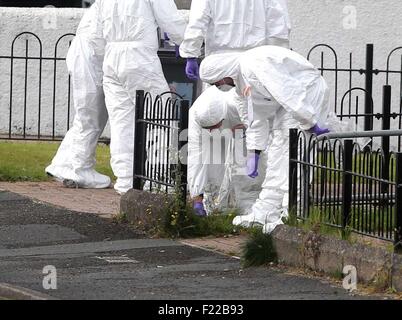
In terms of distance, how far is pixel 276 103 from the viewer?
11258mm

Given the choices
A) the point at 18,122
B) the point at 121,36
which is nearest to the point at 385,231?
the point at 121,36

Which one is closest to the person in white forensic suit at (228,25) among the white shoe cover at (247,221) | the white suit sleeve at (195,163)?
the white suit sleeve at (195,163)

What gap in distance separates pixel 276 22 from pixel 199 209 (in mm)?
1690

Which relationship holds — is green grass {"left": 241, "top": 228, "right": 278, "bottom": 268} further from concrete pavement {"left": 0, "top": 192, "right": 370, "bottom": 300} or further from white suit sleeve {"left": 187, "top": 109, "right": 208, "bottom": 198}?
white suit sleeve {"left": 187, "top": 109, "right": 208, "bottom": 198}

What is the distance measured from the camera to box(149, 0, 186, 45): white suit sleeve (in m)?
13.4

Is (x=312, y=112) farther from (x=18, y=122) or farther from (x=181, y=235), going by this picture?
(x=18, y=122)

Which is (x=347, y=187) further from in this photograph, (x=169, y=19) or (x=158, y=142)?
(x=169, y=19)

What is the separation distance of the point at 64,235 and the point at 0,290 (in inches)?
96.0

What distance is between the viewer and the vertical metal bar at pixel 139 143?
12289 mm

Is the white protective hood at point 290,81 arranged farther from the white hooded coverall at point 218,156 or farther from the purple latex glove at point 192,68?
the purple latex glove at point 192,68

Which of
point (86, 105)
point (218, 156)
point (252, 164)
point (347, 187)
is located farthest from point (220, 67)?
point (86, 105)

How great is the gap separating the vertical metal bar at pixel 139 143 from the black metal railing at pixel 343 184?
2.12 m

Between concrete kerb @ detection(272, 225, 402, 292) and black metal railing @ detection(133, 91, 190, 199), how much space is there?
73.1 inches

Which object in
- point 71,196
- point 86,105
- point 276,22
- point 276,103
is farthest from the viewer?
point 86,105
